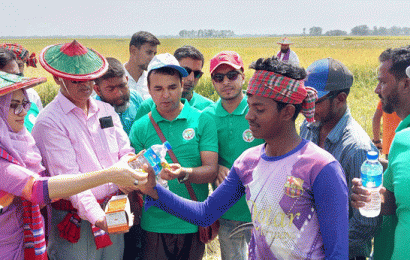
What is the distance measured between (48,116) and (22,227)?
0.82 metres

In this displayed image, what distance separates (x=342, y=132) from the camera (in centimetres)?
272

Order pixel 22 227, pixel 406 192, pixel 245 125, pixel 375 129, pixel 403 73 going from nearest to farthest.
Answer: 1. pixel 406 192
2. pixel 22 227
3. pixel 403 73
4. pixel 245 125
5. pixel 375 129

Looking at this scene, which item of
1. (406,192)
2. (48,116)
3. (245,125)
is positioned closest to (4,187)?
(48,116)

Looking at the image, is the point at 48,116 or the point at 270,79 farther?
the point at 48,116

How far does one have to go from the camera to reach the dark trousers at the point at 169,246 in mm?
3203

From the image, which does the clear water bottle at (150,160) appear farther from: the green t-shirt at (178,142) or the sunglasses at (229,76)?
the sunglasses at (229,76)

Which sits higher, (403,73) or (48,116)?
(403,73)

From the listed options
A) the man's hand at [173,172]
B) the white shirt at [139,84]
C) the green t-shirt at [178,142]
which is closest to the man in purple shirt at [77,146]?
the green t-shirt at [178,142]

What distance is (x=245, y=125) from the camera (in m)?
3.46

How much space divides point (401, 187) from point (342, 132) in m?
0.69

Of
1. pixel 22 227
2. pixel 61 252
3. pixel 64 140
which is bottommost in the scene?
pixel 61 252

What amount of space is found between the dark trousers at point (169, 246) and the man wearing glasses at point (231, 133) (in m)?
0.39

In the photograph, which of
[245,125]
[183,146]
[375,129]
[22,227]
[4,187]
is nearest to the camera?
[4,187]

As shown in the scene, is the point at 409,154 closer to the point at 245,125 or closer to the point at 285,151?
the point at 285,151
